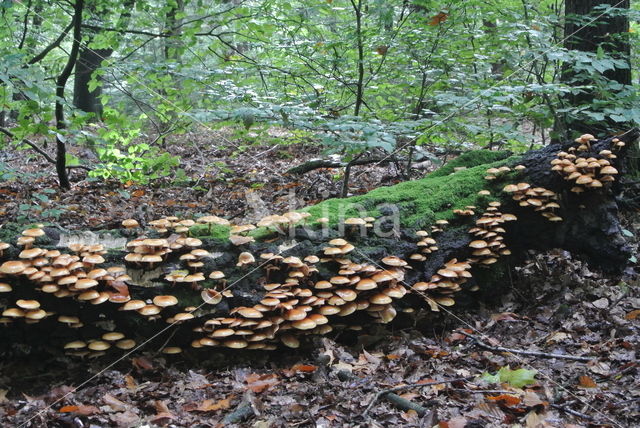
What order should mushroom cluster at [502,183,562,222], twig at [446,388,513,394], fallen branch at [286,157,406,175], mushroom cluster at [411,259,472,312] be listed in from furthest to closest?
fallen branch at [286,157,406,175] < mushroom cluster at [502,183,562,222] < mushroom cluster at [411,259,472,312] < twig at [446,388,513,394]

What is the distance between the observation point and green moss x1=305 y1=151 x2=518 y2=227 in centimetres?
470

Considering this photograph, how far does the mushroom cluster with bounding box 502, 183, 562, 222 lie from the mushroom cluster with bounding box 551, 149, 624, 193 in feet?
0.83

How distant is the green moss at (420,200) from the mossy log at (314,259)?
0.06 ft

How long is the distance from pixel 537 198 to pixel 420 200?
1.32m

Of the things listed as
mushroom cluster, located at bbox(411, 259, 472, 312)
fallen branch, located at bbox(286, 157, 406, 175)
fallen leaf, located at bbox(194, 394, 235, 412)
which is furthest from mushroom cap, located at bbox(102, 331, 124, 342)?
fallen branch, located at bbox(286, 157, 406, 175)

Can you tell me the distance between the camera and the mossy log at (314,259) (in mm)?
3576

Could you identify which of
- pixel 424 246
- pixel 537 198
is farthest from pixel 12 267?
pixel 537 198

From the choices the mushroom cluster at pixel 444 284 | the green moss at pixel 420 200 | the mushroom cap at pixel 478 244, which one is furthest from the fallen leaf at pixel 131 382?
the mushroom cap at pixel 478 244

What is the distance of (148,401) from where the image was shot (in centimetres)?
322

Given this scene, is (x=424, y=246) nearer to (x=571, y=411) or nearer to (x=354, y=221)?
(x=354, y=221)

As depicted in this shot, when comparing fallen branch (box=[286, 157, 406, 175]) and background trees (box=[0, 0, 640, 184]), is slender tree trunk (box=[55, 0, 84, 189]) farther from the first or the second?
fallen branch (box=[286, 157, 406, 175])

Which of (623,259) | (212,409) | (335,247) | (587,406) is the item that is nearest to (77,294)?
(212,409)

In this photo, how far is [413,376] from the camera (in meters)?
3.50

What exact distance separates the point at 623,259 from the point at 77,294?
5.57m
